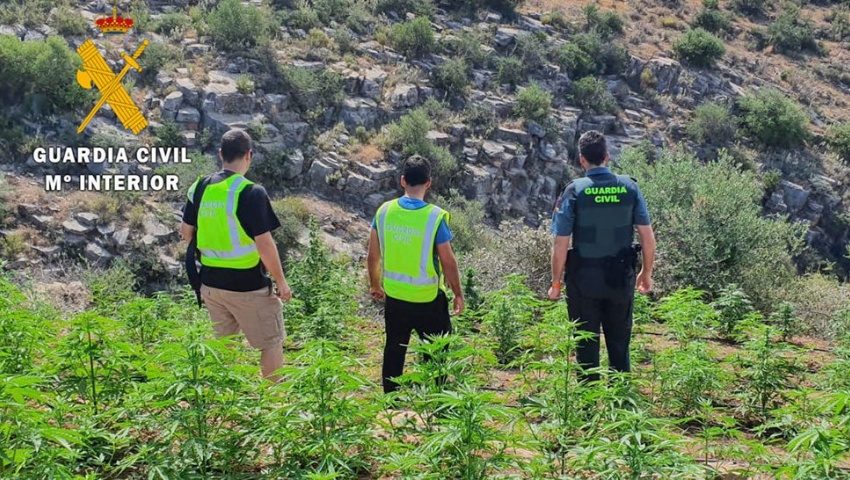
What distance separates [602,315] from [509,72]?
813 inches

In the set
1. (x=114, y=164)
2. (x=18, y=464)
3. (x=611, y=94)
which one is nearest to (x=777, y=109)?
(x=611, y=94)

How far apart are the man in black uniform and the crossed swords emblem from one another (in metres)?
16.0

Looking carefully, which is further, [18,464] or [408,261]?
[408,261]

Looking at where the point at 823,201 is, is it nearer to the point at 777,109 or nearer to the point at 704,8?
the point at 777,109

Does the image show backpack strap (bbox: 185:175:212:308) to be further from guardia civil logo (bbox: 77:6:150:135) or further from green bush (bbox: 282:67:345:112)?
green bush (bbox: 282:67:345:112)

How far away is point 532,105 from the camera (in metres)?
22.6

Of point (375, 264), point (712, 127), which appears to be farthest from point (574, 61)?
point (375, 264)

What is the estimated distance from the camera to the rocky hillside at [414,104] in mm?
17000

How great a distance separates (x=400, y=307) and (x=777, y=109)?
23.8 metres

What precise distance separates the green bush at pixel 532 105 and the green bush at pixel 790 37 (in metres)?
12.6

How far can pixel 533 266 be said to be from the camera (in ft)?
34.0

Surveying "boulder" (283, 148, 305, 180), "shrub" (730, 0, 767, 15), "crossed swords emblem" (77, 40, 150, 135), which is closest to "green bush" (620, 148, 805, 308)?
"boulder" (283, 148, 305, 180)

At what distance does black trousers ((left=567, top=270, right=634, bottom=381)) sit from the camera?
4227 mm

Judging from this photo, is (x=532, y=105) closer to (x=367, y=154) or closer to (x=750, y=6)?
(x=367, y=154)
